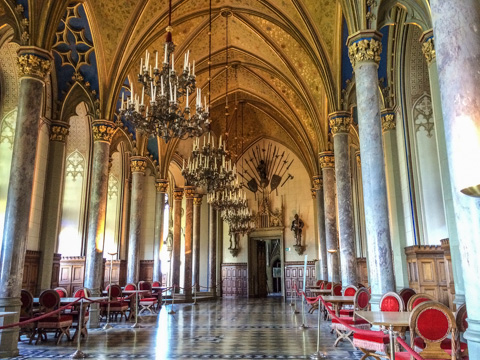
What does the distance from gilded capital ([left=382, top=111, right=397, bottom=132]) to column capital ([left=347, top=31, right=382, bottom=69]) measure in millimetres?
3333

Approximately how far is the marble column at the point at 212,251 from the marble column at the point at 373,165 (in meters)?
15.5

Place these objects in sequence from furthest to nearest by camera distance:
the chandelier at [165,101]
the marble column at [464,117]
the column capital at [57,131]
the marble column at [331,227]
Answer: the marble column at [331,227] < the column capital at [57,131] < the chandelier at [165,101] < the marble column at [464,117]

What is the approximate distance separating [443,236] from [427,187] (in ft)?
4.12

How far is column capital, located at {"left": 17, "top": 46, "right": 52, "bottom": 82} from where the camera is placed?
7.66m

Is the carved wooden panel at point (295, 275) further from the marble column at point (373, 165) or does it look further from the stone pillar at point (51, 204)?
the marble column at point (373, 165)

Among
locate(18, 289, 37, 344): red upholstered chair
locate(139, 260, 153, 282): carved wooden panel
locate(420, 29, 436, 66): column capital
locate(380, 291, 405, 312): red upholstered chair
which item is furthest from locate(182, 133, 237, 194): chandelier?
locate(139, 260, 153, 282): carved wooden panel

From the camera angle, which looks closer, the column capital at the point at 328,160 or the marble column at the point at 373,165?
the marble column at the point at 373,165

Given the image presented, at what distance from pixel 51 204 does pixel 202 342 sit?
678 centimetres

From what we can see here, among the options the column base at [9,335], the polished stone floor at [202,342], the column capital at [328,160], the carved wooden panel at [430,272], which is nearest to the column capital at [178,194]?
the column capital at [328,160]

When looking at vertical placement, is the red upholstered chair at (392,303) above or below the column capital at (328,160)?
below

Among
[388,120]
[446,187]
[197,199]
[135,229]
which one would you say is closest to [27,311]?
[135,229]

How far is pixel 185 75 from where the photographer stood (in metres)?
7.44

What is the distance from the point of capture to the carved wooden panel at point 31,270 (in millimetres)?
10724

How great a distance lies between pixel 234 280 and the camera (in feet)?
75.9
